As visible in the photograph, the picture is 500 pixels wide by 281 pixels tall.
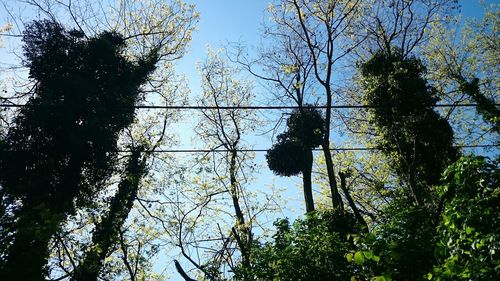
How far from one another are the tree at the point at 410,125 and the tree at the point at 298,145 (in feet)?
6.79

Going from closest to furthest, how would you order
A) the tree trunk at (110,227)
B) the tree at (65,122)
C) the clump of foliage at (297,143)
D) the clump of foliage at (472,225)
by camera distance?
the clump of foliage at (472,225) < the tree at (65,122) < the tree trunk at (110,227) < the clump of foliage at (297,143)

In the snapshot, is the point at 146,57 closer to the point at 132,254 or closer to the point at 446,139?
the point at 132,254

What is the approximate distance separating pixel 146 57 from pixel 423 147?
10425mm

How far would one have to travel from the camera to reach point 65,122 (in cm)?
1004

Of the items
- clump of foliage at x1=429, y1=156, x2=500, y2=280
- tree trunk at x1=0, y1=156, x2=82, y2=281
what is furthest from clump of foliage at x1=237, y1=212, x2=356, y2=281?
tree trunk at x1=0, y1=156, x2=82, y2=281

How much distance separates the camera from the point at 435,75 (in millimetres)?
17266

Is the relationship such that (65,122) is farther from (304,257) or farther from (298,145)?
(304,257)

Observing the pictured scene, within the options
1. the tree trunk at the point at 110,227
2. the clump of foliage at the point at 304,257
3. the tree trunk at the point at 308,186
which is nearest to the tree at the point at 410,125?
the tree trunk at the point at 308,186

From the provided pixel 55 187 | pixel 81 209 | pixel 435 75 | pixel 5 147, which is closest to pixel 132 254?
pixel 81 209

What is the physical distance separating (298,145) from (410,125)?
3717 mm

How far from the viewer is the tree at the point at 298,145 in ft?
37.7

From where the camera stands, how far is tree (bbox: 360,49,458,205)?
11.7 metres

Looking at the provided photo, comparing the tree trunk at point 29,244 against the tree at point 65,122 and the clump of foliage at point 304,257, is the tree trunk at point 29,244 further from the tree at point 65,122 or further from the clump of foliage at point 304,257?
the clump of foliage at point 304,257

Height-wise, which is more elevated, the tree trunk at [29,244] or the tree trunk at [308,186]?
the tree trunk at [308,186]
